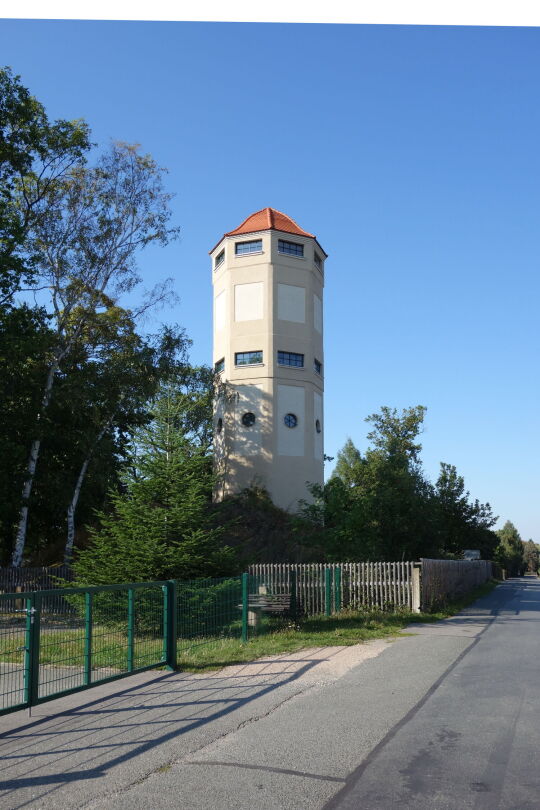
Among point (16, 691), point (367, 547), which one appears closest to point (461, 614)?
point (367, 547)

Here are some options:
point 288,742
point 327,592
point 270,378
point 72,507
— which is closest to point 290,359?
point 270,378

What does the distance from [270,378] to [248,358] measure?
1.87 m

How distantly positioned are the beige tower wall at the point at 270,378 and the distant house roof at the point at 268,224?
0.35 metres

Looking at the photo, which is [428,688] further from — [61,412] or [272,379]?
[272,379]

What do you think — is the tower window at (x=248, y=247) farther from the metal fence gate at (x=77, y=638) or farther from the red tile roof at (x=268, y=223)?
the metal fence gate at (x=77, y=638)

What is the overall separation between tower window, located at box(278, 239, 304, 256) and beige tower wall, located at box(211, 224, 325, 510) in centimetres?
29

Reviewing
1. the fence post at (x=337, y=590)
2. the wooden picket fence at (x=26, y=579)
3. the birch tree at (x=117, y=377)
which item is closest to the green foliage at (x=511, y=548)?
the birch tree at (x=117, y=377)

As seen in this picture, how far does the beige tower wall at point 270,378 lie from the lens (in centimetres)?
3991

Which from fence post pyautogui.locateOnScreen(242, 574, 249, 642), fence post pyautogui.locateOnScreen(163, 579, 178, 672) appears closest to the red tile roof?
fence post pyautogui.locateOnScreen(242, 574, 249, 642)

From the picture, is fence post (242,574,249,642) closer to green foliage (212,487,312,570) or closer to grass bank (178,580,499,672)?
grass bank (178,580,499,672)

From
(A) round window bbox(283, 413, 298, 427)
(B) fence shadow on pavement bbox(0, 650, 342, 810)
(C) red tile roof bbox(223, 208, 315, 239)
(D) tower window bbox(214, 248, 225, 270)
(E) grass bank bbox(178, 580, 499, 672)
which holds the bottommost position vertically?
(E) grass bank bbox(178, 580, 499, 672)

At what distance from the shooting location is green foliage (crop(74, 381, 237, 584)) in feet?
53.9

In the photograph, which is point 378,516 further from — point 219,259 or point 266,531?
point 219,259

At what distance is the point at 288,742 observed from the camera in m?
7.20
